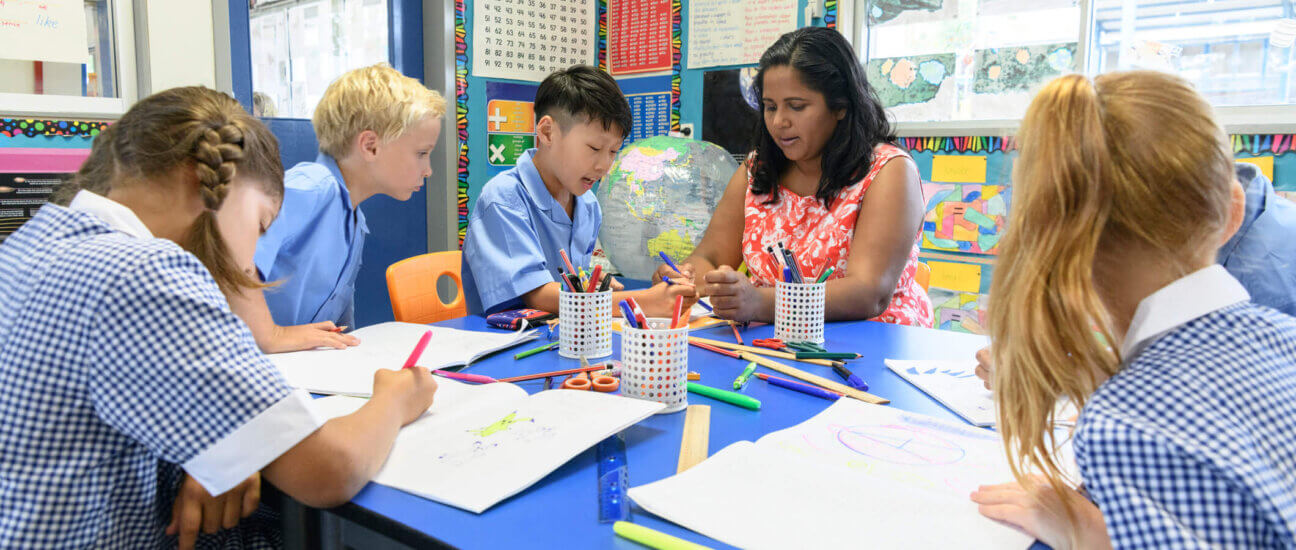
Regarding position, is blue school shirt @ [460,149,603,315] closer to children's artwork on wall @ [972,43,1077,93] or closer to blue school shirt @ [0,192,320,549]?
blue school shirt @ [0,192,320,549]

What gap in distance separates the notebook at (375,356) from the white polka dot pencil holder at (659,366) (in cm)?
32

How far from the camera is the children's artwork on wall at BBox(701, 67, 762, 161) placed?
3.12 m

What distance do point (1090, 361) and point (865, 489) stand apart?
22 cm

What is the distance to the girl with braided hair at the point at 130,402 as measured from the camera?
675 mm

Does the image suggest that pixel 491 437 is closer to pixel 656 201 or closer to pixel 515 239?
pixel 515 239

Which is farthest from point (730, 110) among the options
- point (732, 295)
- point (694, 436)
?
point (694, 436)

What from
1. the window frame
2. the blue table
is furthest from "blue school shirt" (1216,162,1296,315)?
the window frame

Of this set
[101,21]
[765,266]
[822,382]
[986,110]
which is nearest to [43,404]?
[822,382]

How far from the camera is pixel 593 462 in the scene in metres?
0.80

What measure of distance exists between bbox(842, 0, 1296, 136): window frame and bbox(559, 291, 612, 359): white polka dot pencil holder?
3.64 feet

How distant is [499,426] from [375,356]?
0.42 metres

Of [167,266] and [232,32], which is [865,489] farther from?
[232,32]

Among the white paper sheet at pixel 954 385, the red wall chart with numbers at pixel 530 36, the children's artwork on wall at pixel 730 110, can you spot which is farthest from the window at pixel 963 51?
the white paper sheet at pixel 954 385

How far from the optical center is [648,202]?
2.61 meters
